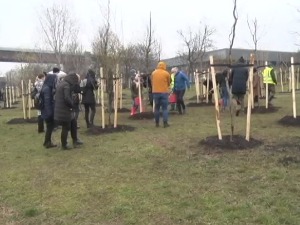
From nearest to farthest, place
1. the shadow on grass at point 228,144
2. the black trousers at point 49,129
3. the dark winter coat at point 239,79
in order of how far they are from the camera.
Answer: the shadow on grass at point 228,144, the black trousers at point 49,129, the dark winter coat at point 239,79

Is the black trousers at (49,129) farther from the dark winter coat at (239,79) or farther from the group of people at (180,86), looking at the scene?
the dark winter coat at (239,79)

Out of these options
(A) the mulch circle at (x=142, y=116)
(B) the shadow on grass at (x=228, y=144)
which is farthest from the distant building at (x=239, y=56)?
(B) the shadow on grass at (x=228, y=144)

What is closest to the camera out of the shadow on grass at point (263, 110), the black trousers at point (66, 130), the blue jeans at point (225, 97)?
the black trousers at point (66, 130)

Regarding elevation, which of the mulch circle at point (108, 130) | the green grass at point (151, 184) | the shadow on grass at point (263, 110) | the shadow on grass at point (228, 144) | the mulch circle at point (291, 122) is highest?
the shadow on grass at point (263, 110)

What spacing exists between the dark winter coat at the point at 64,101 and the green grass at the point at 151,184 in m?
0.82

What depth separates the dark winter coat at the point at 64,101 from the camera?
1024cm

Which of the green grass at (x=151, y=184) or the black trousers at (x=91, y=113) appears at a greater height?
the black trousers at (x=91, y=113)

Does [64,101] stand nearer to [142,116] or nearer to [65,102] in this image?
[65,102]

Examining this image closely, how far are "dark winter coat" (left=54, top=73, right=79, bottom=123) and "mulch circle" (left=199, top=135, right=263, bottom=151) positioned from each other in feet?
9.96

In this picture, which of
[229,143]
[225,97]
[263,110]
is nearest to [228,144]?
[229,143]

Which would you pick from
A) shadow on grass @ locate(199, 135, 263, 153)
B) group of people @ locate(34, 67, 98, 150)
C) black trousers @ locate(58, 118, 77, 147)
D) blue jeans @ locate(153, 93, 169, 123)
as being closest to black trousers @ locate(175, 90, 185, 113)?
blue jeans @ locate(153, 93, 169, 123)

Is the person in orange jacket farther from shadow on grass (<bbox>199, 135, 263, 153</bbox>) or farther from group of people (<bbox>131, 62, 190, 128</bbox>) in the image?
shadow on grass (<bbox>199, 135, 263, 153</bbox>)

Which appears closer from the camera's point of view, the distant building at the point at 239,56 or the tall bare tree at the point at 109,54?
the tall bare tree at the point at 109,54

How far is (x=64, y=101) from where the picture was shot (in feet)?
33.6
